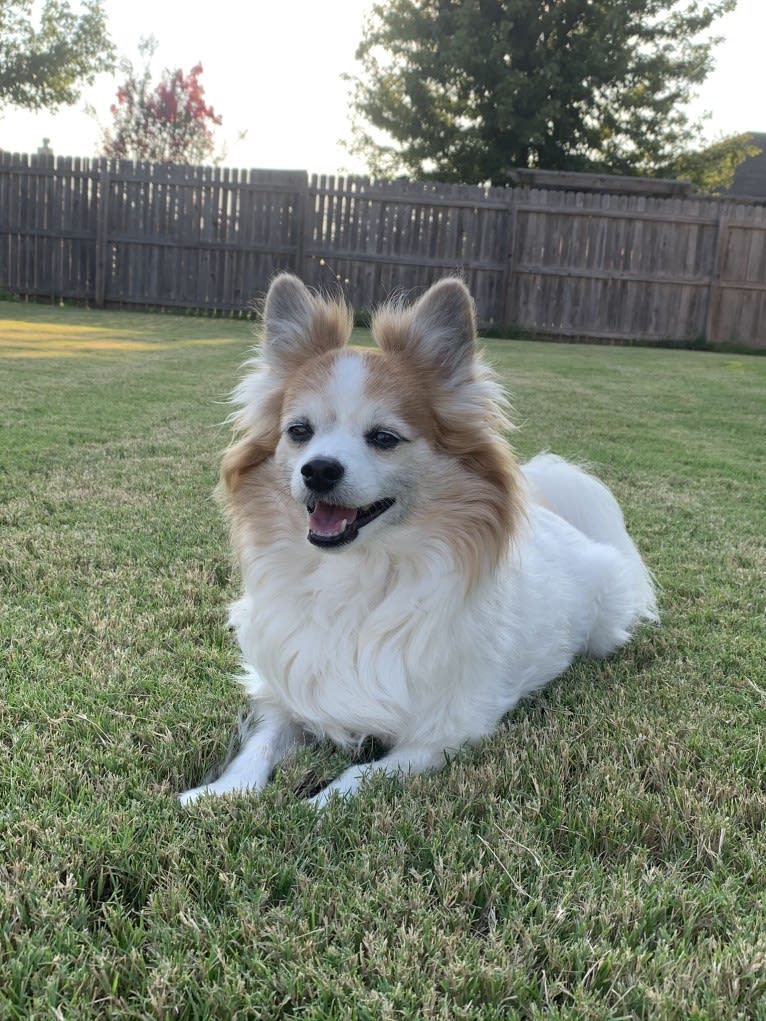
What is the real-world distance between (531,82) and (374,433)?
883 inches

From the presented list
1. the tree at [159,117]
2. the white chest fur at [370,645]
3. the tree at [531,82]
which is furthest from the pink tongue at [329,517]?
the tree at [159,117]

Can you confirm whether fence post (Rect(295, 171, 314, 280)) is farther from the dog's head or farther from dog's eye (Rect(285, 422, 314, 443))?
dog's eye (Rect(285, 422, 314, 443))

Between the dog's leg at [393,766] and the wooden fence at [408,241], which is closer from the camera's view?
the dog's leg at [393,766]

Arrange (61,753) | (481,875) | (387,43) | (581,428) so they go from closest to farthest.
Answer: (481,875) → (61,753) → (581,428) → (387,43)

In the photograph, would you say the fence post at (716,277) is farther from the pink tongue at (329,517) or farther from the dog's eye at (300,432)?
the pink tongue at (329,517)

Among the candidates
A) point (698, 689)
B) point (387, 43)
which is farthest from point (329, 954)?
point (387, 43)

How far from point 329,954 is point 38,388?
6.37m

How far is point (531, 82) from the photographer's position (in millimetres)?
21438

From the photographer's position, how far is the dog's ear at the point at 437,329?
7.89 ft

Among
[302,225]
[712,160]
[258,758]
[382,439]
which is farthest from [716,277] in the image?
[258,758]

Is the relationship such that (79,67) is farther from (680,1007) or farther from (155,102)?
(680,1007)

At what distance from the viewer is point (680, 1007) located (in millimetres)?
1242

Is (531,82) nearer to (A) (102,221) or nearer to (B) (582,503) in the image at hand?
(A) (102,221)

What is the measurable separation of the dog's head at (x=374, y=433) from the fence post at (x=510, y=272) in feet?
39.4
